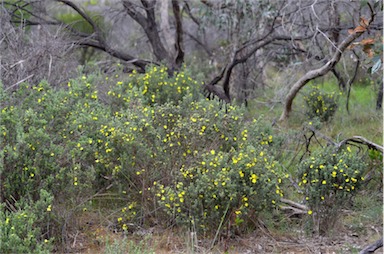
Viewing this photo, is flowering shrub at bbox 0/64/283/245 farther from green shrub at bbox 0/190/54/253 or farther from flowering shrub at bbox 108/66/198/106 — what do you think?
Answer: flowering shrub at bbox 108/66/198/106

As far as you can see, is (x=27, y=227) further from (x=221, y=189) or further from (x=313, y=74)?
(x=313, y=74)

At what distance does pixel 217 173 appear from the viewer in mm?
4855

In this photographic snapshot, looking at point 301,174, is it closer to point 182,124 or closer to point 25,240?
point 182,124

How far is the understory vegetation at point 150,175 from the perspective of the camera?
4.63 m

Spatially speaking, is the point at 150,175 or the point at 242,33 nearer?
the point at 150,175

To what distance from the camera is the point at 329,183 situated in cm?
510

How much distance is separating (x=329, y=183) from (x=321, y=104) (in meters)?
4.28

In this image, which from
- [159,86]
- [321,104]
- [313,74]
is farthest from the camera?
[321,104]

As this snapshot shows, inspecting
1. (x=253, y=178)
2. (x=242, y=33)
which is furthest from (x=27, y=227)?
(x=242, y=33)

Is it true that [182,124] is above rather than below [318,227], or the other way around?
above

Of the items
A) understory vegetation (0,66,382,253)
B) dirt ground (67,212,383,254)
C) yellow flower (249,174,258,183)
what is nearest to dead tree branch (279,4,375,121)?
understory vegetation (0,66,382,253)

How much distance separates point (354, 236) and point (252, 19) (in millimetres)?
5951

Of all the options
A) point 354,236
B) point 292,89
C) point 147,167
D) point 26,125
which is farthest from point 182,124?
point 292,89

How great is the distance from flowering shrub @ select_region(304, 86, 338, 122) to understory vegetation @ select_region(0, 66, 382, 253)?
3.00 m
